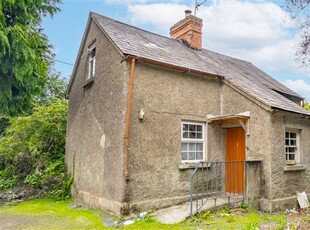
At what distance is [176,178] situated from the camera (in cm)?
906

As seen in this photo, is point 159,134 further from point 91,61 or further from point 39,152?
point 39,152

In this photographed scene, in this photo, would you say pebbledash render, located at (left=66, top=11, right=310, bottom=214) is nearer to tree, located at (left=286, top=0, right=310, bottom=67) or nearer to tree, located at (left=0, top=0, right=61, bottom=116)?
tree, located at (left=0, top=0, right=61, bottom=116)

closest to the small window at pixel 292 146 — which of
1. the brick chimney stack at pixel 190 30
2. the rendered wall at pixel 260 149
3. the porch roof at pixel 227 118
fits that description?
the rendered wall at pixel 260 149

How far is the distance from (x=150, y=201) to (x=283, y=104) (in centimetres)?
583

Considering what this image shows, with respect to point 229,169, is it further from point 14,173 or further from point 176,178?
point 14,173

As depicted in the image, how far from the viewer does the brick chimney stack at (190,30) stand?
14234 mm

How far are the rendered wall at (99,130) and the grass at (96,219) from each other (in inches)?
30.9

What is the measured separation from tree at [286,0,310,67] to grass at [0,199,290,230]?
412cm

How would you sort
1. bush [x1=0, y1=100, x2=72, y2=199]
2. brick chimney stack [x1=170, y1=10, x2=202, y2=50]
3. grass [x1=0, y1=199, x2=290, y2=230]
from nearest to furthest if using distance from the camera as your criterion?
grass [x1=0, y1=199, x2=290, y2=230], bush [x1=0, y1=100, x2=72, y2=199], brick chimney stack [x1=170, y1=10, x2=202, y2=50]

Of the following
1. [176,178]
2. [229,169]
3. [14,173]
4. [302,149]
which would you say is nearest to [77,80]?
[14,173]

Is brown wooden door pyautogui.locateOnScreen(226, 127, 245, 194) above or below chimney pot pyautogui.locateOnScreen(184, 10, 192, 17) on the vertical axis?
below

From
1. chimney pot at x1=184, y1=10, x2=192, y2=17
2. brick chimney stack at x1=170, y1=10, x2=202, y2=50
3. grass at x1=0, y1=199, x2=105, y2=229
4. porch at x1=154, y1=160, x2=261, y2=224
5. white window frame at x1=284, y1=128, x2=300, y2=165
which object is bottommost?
grass at x1=0, y1=199, x2=105, y2=229

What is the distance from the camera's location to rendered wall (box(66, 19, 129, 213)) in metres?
8.46

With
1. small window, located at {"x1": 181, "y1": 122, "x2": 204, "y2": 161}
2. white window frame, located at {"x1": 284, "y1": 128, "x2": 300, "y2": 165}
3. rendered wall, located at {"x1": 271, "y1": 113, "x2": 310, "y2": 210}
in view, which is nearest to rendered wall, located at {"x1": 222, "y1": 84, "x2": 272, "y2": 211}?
rendered wall, located at {"x1": 271, "y1": 113, "x2": 310, "y2": 210}
